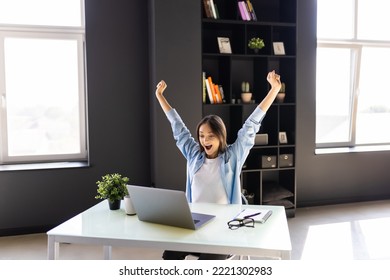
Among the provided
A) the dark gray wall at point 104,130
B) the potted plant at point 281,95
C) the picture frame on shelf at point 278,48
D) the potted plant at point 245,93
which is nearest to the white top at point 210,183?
the dark gray wall at point 104,130

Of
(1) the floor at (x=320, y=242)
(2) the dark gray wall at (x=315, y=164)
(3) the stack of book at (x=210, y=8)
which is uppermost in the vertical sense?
(3) the stack of book at (x=210, y=8)

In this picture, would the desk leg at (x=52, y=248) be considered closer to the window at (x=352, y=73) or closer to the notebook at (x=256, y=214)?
the notebook at (x=256, y=214)

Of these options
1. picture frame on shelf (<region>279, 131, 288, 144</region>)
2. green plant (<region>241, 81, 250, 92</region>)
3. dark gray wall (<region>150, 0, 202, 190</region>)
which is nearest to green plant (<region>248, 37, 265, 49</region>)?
green plant (<region>241, 81, 250, 92</region>)

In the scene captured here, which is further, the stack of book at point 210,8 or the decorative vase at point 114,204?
the stack of book at point 210,8

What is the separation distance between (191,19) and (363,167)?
10.4 feet

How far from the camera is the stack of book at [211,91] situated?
4344mm

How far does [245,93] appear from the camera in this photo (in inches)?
179

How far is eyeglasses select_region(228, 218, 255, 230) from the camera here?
1.99m

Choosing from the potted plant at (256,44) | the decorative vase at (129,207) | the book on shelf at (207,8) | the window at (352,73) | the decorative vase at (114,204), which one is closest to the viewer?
the decorative vase at (129,207)

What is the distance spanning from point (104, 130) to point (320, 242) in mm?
2578

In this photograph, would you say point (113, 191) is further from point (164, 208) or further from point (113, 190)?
point (164, 208)

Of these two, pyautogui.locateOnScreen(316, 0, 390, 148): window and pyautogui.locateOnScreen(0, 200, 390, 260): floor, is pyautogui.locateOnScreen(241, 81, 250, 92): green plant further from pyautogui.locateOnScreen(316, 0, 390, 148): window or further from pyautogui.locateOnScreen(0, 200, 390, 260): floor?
pyautogui.locateOnScreen(0, 200, 390, 260): floor

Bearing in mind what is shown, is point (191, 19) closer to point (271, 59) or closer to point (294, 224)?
point (271, 59)

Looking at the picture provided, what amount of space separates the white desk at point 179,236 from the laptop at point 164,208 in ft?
0.11
